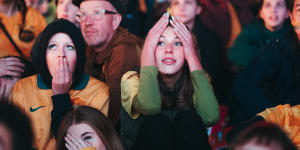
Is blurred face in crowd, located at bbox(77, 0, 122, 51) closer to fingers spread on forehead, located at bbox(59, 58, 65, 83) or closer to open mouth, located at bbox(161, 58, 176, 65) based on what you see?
fingers spread on forehead, located at bbox(59, 58, 65, 83)

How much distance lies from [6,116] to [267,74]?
2.29m

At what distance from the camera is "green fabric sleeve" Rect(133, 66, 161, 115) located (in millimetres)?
3477

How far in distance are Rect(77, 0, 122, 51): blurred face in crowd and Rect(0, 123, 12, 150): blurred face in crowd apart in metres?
2.25

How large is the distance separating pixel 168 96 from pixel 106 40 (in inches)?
43.2

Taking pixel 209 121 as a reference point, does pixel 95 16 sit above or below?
above

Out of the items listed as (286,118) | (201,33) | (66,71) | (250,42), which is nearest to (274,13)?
(250,42)

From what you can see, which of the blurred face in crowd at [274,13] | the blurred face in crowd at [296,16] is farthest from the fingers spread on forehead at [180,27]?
the blurred face in crowd at [274,13]

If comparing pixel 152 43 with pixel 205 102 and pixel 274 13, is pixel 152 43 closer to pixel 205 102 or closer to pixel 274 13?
pixel 205 102

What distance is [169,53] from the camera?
371 centimetres

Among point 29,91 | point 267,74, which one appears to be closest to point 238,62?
point 267,74

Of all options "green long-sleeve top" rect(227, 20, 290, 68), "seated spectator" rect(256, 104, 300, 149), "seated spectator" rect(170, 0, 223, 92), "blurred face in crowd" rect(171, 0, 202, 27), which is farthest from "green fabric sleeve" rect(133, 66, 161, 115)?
"blurred face in crowd" rect(171, 0, 202, 27)

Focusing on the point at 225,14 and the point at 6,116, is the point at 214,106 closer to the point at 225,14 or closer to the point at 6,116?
the point at 6,116

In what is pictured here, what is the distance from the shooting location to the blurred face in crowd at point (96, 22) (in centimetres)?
455

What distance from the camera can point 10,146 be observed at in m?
2.36
